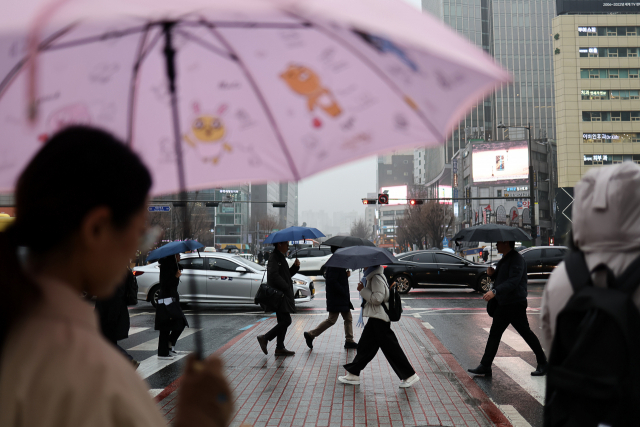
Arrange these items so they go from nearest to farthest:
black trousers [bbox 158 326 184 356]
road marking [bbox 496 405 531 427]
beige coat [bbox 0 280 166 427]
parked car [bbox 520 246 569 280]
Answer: beige coat [bbox 0 280 166 427] < road marking [bbox 496 405 531 427] < black trousers [bbox 158 326 184 356] < parked car [bbox 520 246 569 280]

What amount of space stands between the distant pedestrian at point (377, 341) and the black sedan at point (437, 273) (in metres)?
13.6

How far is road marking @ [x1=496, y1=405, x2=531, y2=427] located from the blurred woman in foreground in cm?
478

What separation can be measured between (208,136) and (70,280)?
1.11 m

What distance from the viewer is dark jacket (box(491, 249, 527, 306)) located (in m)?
6.95

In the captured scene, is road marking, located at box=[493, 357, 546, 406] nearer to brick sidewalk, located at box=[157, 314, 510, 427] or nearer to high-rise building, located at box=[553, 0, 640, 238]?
brick sidewalk, located at box=[157, 314, 510, 427]

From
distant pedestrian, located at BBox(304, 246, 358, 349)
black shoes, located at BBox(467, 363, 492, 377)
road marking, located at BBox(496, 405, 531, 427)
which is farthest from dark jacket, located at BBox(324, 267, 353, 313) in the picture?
road marking, located at BBox(496, 405, 531, 427)

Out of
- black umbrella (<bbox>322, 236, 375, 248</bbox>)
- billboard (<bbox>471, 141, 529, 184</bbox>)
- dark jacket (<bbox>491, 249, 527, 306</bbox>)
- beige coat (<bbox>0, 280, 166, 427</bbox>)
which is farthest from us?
billboard (<bbox>471, 141, 529, 184</bbox>)

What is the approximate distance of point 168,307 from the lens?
8.20 m

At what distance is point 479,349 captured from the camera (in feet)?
31.4

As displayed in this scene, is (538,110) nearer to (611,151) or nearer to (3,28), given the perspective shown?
(611,151)

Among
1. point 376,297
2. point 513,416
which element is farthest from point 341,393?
point 513,416

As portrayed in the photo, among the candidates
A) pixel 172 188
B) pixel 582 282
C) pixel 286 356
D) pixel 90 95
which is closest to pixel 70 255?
pixel 90 95

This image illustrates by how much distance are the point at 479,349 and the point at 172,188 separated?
8.52 m

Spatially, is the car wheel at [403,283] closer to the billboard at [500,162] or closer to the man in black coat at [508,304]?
the man in black coat at [508,304]
